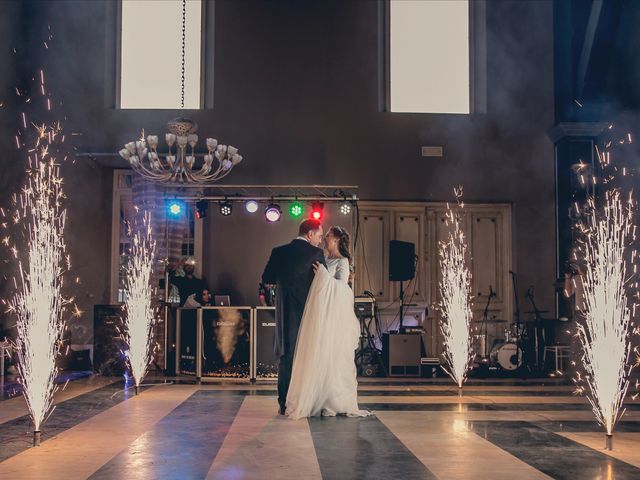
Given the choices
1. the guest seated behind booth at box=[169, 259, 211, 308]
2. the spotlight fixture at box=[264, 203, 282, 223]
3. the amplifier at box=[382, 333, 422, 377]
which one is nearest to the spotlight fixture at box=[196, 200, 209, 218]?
the guest seated behind booth at box=[169, 259, 211, 308]

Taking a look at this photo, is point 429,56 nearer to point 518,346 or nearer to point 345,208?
point 345,208

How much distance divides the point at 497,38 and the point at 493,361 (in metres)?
4.83

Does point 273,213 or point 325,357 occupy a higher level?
point 273,213

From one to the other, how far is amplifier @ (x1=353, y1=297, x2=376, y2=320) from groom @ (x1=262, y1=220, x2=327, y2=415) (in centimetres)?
398

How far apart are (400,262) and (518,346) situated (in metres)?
1.89

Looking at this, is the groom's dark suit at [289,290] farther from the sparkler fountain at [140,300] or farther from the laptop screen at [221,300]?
the laptop screen at [221,300]

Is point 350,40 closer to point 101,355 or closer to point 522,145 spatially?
point 522,145

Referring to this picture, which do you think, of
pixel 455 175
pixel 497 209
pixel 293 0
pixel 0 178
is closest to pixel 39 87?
pixel 0 178

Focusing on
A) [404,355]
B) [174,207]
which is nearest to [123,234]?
[174,207]

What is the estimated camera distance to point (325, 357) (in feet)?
19.0

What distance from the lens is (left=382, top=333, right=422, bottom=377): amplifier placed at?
32.8ft

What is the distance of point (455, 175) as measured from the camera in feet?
37.6

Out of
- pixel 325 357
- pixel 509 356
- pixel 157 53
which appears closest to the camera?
pixel 325 357

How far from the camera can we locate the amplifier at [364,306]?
32.7 ft
